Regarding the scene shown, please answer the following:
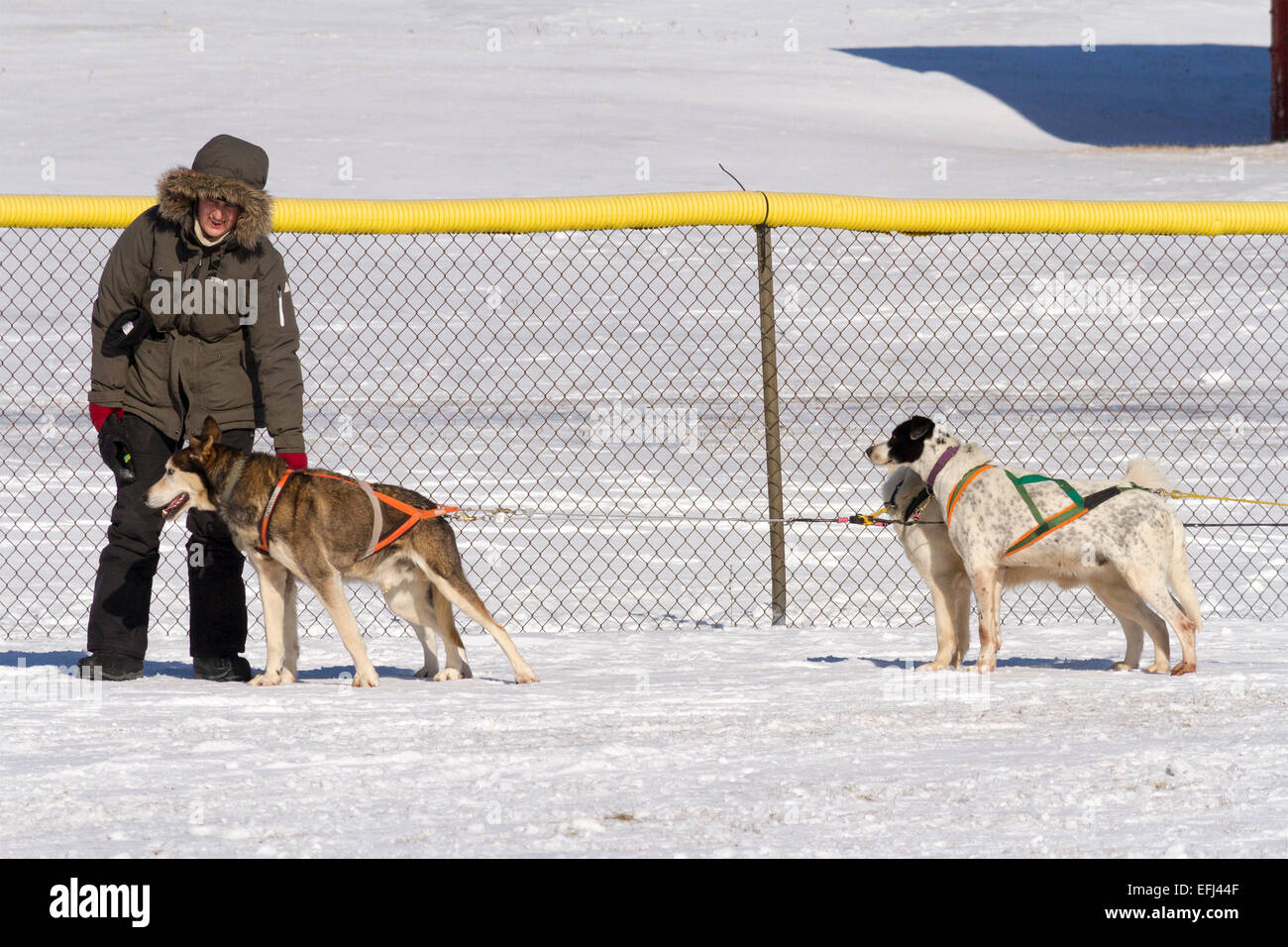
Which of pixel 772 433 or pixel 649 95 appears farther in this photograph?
pixel 649 95

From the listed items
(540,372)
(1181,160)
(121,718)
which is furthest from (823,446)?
(1181,160)

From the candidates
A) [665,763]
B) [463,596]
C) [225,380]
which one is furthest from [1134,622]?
[225,380]

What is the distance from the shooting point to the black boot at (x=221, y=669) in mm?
5453

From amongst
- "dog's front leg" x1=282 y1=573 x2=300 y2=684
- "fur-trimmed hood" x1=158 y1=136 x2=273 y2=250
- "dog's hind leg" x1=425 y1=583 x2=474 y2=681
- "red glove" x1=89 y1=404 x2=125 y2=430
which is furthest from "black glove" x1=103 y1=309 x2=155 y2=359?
"dog's hind leg" x1=425 y1=583 x2=474 y2=681

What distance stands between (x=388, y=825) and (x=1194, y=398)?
10.8 metres

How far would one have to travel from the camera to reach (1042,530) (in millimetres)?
5215

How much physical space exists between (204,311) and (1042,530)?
120 inches

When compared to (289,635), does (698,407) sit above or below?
above

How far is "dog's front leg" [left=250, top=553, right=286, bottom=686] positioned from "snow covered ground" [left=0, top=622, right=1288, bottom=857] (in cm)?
13

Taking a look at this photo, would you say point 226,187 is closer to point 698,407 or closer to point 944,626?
point 944,626

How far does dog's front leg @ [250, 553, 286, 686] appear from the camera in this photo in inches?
206

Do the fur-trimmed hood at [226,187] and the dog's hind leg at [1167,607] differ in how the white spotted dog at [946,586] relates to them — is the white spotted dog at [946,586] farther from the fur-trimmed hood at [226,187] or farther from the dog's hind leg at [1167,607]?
the fur-trimmed hood at [226,187]

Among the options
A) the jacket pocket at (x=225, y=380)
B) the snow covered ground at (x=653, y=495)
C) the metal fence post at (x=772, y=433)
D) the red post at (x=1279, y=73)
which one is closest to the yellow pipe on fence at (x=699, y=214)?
the metal fence post at (x=772, y=433)

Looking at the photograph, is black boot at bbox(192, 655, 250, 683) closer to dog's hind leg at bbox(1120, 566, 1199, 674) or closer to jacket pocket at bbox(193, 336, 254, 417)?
jacket pocket at bbox(193, 336, 254, 417)
